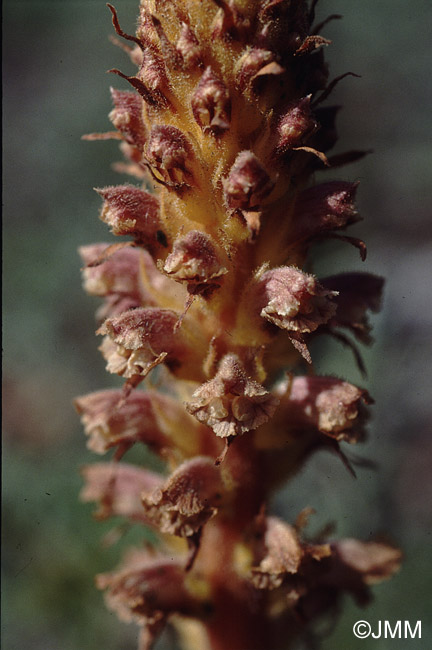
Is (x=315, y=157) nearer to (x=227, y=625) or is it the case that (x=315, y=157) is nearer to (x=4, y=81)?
(x=227, y=625)

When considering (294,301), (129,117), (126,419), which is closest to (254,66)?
(129,117)

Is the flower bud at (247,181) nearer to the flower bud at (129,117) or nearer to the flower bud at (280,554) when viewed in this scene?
the flower bud at (129,117)

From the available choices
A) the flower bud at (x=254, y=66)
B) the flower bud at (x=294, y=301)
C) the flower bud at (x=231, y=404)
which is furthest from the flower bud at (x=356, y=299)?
the flower bud at (x=254, y=66)

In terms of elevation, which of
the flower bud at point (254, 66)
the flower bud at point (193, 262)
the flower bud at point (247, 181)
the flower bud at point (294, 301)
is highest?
the flower bud at point (254, 66)

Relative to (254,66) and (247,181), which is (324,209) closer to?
(247,181)

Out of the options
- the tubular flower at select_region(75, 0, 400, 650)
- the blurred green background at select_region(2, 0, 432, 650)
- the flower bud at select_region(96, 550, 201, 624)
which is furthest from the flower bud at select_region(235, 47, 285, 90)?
the blurred green background at select_region(2, 0, 432, 650)

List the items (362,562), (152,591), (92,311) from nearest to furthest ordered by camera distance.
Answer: (152,591), (362,562), (92,311)

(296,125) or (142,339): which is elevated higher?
(296,125)
